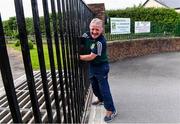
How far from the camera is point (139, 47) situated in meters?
14.4

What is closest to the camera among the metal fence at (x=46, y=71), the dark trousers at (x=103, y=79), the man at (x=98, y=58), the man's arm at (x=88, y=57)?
the metal fence at (x=46, y=71)

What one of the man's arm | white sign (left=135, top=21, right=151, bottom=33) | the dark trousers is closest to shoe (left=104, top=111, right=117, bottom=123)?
the dark trousers

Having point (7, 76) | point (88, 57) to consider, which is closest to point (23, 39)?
point (7, 76)

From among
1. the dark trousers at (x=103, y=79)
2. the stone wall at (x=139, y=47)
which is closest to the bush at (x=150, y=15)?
the stone wall at (x=139, y=47)

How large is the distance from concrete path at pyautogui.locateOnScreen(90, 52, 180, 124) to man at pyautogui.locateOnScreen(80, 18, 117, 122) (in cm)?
29

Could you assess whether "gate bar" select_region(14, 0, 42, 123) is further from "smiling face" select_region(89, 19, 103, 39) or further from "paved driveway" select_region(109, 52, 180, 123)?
"paved driveway" select_region(109, 52, 180, 123)

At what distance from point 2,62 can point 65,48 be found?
5.87 ft

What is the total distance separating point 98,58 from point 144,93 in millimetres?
2442

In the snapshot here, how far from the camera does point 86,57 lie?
4.35 metres

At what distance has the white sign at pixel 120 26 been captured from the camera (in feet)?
44.1

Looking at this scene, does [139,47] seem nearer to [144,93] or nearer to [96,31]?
[144,93]

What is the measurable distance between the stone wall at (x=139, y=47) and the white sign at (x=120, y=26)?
2.38 feet

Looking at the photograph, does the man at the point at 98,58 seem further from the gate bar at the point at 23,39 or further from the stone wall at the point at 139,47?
the stone wall at the point at 139,47

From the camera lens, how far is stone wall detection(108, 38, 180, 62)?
12.4m
